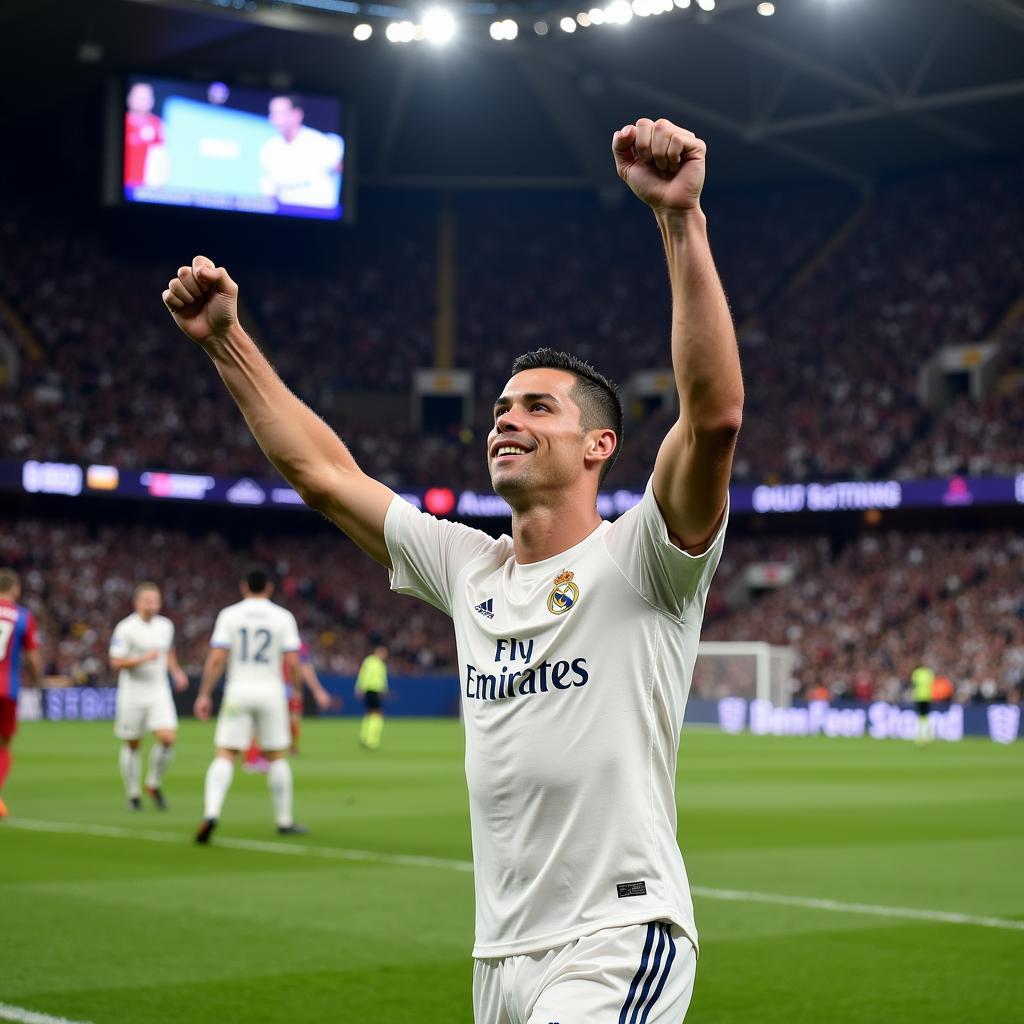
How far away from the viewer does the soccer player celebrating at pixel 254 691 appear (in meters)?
13.5

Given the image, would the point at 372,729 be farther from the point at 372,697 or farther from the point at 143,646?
A: the point at 143,646

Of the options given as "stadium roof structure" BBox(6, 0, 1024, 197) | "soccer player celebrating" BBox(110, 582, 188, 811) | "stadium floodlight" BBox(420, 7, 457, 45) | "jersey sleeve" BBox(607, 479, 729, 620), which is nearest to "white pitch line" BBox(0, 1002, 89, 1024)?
"jersey sleeve" BBox(607, 479, 729, 620)

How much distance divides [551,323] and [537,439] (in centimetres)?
5576

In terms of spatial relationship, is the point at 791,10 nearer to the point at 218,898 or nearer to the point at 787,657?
the point at 787,657


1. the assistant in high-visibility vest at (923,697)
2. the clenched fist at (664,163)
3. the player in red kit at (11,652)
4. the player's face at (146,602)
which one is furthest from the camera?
the assistant in high-visibility vest at (923,697)

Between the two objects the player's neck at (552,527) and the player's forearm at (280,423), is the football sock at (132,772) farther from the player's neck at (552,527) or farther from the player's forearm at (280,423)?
the player's neck at (552,527)

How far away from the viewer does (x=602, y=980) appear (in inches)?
136

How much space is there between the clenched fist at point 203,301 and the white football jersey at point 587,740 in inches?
47.7

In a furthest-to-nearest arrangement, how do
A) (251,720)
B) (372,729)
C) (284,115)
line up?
(284,115)
(372,729)
(251,720)

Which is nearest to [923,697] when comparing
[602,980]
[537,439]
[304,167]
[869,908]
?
[304,167]

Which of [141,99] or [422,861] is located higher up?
[141,99]

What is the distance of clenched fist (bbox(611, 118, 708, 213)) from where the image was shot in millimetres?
3271

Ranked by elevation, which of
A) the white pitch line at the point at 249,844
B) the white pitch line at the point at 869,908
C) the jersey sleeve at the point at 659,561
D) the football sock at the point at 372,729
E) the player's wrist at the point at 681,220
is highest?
the player's wrist at the point at 681,220

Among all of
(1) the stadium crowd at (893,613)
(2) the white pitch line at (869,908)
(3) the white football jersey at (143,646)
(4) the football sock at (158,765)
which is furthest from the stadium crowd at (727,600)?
(2) the white pitch line at (869,908)
